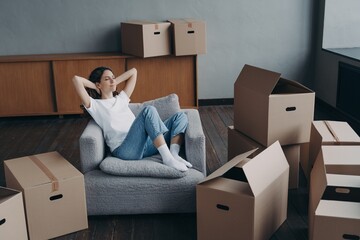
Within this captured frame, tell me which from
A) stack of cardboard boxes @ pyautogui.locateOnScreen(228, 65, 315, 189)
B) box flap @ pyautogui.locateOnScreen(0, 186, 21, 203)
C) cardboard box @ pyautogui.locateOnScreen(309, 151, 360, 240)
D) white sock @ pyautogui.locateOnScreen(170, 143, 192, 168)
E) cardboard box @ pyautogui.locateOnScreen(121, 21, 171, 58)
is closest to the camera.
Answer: cardboard box @ pyautogui.locateOnScreen(309, 151, 360, 240)

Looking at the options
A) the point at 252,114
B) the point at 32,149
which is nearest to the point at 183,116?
the point at 252,114

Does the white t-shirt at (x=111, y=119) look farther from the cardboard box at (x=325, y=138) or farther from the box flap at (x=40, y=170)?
the cardboard box at (x=325, y=138)

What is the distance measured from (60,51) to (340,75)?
3.02 meters

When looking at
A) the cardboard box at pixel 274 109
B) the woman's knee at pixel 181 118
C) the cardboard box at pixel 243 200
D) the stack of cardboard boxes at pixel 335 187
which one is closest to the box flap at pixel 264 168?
the cardboard box at pixel 243 200

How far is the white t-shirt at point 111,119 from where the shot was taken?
303 centimetres

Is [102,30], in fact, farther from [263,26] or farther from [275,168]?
[275,168]

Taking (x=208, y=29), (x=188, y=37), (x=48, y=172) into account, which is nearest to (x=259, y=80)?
(x=48, y=172)

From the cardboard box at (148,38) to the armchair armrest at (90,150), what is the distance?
6.47 feet

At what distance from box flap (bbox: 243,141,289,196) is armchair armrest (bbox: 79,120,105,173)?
3.29 feet

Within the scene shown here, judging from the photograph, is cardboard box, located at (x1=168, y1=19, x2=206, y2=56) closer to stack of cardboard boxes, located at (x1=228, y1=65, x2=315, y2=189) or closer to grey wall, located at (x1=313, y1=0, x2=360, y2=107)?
grey wall, located at (x1=313, y1=0, x2=360, y2=107)

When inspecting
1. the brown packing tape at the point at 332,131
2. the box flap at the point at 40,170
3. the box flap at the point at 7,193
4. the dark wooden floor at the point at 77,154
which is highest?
the brown packing tape at the point at 332,131

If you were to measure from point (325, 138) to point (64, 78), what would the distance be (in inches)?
117

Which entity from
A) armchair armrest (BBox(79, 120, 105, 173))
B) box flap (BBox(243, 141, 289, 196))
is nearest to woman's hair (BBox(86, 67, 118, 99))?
armchair armrest (BBox(79, 120, 105, 173))

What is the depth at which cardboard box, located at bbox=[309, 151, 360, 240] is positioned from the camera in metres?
2.12
